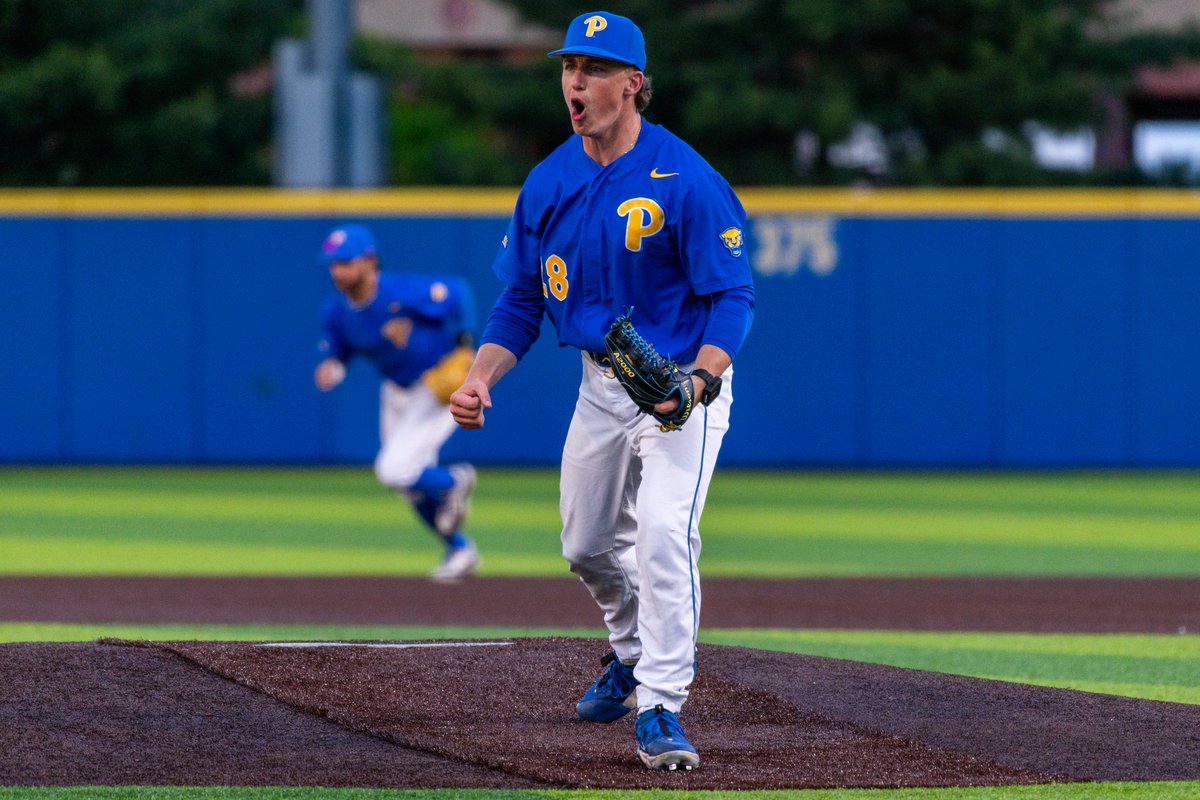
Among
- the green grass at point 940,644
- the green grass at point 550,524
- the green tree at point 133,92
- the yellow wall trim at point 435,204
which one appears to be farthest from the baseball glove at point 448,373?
the green tree at point 133,92

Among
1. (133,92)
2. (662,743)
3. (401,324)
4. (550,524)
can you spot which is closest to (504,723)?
(662,743)

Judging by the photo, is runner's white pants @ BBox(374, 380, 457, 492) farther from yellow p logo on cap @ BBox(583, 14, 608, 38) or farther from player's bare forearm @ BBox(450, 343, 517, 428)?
yellow p logo on cap @ BBox(583, 14, 608, 38)

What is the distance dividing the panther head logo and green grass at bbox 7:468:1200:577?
5.81 m

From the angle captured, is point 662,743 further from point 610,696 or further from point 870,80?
point 870,80

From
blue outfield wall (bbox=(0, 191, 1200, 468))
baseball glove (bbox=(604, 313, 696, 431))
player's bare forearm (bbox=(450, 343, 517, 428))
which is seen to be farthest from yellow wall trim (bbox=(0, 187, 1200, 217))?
baseball glove (bbox=(604, 313, 696, 431))

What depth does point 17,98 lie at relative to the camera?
26281mm

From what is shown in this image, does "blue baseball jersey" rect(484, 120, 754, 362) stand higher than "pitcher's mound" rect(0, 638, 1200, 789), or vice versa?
"blue baseball jersey" rect(484, 120, 754, 362)

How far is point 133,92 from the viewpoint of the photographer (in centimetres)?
2750

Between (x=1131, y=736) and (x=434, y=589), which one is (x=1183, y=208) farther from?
(x=1131, y=736)

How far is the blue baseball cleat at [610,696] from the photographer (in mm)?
5551

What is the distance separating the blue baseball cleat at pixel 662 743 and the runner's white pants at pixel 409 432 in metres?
5.47

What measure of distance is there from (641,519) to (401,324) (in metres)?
5.78

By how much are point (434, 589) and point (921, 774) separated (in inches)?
209

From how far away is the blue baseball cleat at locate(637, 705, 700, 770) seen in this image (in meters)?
4.80
